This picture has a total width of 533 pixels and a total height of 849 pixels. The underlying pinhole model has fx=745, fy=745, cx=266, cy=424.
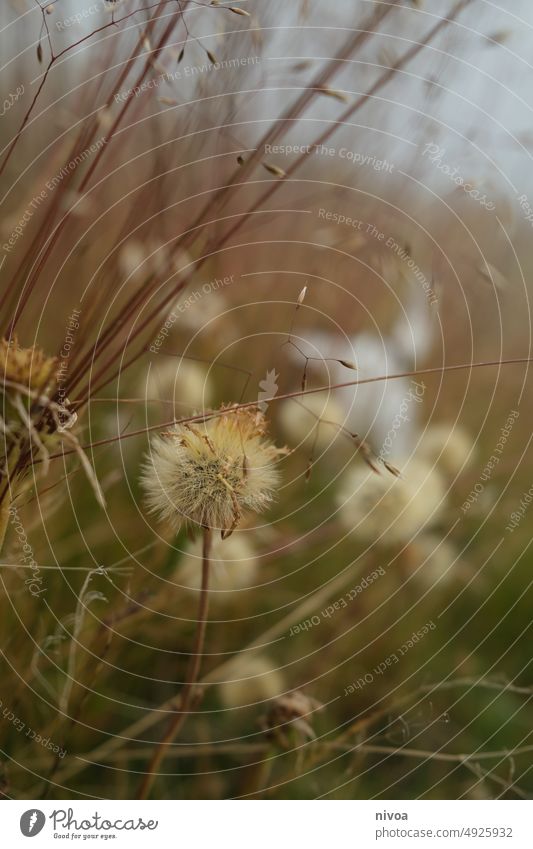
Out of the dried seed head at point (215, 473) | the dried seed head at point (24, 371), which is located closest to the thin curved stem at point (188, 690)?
the dried seed head at point (215, 473)

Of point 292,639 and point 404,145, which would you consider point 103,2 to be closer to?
point 404,145

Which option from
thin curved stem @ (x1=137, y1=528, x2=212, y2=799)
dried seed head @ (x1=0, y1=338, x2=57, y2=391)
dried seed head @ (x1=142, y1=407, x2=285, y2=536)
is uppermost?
dried seed head @ (x1=142, y1=407, x2=285, y2=536)

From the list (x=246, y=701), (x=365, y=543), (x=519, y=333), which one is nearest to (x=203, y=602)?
(x=246, y=701)

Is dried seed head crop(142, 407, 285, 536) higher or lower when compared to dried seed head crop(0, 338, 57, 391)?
higher

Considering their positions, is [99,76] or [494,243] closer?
[99,76]

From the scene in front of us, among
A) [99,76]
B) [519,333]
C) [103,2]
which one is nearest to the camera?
[103,2]

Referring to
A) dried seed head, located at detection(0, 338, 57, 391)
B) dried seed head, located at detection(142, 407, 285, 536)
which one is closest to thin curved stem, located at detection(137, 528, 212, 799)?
dried seed head, located at detection(142, 407, 285, 536)

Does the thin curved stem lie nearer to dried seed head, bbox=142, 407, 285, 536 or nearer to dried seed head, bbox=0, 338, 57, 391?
dried seed head, bbox=142, 407, 285, 536

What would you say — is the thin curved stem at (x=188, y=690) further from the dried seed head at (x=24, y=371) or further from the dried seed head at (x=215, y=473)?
the dried seed head at (x=24, y=371)

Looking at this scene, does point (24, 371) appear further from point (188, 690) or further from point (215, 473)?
point (188, 690)
